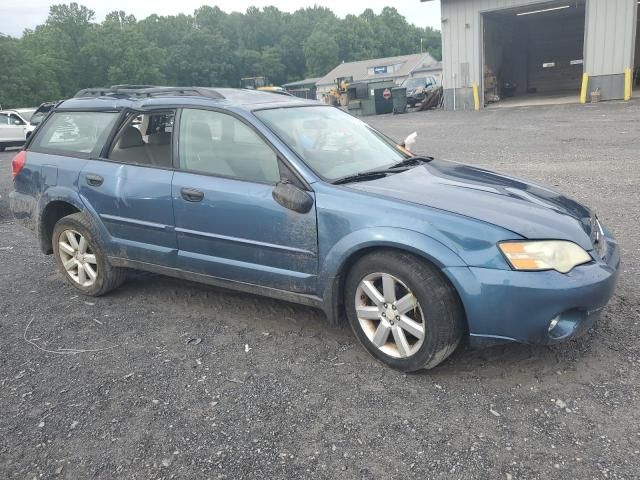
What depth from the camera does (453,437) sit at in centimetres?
262

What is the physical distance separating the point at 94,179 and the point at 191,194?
3.49 feet

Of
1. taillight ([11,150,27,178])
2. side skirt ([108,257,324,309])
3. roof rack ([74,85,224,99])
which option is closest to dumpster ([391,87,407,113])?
roof rack ([74,85,224,99])

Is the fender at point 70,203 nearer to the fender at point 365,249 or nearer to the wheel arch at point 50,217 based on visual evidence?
the wheel arch at point 50,217

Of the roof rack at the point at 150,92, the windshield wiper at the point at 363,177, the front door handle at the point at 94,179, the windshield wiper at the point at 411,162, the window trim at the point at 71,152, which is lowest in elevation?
the windshield wiper at the point at 411,162

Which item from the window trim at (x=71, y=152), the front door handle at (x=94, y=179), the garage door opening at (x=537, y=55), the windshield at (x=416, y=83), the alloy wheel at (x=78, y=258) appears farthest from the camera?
the windshield at (x=416, y=83)

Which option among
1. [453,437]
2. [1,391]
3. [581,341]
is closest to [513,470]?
[453,437]

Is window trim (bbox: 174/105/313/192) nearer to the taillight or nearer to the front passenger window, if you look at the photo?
the front passenger window

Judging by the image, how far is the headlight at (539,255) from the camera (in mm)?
2822

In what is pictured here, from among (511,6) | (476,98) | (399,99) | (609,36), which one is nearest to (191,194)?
(609,36)

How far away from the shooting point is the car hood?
9.81 feet

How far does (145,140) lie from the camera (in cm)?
436

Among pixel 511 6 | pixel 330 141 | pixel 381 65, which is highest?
pixel 511 6

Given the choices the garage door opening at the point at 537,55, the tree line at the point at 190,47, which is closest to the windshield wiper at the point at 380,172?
the garage door opening at the point at 537,55

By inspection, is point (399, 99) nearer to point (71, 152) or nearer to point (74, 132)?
point (74, 132)
